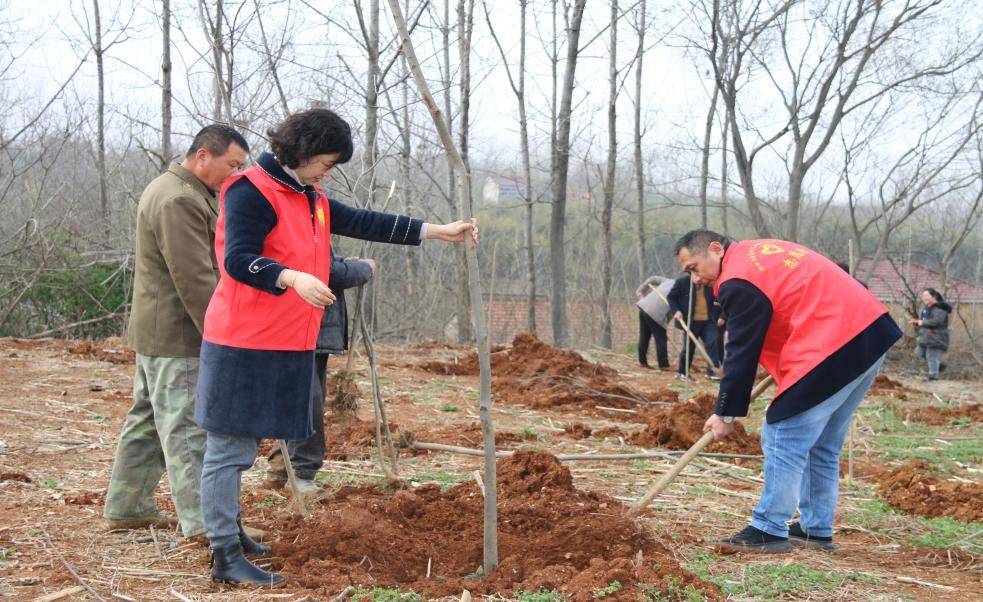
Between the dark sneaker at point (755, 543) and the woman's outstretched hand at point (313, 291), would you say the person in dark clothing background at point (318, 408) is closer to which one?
the woman's outstretched hand at point (313, 291)

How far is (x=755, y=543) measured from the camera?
12.9 ft

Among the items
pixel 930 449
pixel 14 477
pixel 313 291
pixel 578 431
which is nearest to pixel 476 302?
pixel 313 291

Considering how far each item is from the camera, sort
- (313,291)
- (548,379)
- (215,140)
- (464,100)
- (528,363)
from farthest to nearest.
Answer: (464,100), (528,363), (548,379), (215,140), (313,291)

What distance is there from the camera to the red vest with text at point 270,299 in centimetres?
298

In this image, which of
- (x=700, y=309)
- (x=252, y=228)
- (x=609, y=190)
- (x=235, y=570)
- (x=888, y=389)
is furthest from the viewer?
(x=609, y=190)

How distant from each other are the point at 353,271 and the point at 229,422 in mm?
1248

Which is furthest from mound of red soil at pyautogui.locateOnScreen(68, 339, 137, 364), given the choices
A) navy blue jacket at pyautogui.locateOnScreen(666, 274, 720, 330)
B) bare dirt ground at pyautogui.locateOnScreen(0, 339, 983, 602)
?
navy blue jacket at pyautogui.locateOnScreen(666, 274, 720, 330)

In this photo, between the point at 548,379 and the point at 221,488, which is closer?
the point at 221,488

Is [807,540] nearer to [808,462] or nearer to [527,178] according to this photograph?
[808,462]

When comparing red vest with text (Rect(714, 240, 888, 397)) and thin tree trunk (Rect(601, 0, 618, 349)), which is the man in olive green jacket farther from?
thin tree trunk (Rect(601, 0, 618, 349))

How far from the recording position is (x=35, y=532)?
3.74m

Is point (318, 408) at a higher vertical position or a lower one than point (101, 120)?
lower

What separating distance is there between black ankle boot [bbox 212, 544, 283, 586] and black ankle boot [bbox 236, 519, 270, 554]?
0.31 meters

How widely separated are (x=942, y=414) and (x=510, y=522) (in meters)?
7.19
